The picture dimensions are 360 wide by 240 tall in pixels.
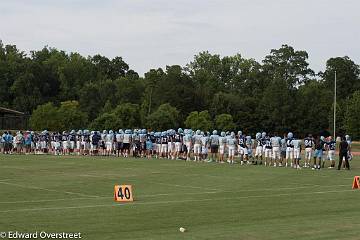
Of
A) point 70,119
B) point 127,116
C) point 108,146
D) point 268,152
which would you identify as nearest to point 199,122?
point 127,116

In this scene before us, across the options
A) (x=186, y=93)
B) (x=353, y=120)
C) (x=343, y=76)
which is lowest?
(x=353, y=120)

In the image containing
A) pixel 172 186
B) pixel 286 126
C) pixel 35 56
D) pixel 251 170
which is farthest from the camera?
pixel 35 56

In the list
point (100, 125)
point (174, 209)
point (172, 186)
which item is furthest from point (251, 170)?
point (100, 125)

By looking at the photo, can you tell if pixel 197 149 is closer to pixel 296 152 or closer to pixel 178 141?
pixel 178 141

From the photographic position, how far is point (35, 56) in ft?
426

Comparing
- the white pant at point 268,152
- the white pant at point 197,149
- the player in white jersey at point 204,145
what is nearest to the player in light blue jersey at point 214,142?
the player in white jersey at point 204,145

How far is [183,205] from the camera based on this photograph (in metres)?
16.1

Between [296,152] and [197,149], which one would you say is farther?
[197,149]

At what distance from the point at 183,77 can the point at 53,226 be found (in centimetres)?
8953

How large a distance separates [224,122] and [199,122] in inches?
140

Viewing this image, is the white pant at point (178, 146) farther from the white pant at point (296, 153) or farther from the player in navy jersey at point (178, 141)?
the white pant at point (296, 153)

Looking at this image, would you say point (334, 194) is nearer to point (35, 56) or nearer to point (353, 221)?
point (353, 221)

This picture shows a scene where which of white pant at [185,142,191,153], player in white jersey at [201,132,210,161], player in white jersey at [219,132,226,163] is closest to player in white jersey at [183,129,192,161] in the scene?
white pant at [185,142,191,153]

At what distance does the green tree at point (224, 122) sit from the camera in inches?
3408
